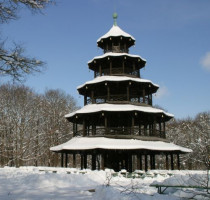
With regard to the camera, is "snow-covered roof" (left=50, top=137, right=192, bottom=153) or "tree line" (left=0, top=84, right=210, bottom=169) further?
"tree line" (left=0, top=84, right=210, bottom=169)

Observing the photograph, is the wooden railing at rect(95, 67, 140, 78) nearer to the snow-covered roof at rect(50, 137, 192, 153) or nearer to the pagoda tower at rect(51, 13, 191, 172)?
the pagoda tower at rect(51, 13, 191, 172)

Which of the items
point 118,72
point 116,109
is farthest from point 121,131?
point 118,72

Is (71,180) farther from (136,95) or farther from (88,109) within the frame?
(136,95)

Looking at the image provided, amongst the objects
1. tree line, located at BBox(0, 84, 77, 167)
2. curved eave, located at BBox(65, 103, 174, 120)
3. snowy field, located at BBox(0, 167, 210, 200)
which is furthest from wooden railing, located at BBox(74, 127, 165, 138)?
tree line, located at BBox(0, 84, 77, 167)

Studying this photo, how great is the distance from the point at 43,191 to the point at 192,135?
43.2 m

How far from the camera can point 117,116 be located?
26719 mm

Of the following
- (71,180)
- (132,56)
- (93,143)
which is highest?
(132,56)

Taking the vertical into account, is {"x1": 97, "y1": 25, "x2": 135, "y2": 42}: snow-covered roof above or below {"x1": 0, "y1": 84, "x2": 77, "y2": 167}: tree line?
above

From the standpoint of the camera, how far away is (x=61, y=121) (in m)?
41.5

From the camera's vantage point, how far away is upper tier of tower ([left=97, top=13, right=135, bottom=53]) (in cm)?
2896

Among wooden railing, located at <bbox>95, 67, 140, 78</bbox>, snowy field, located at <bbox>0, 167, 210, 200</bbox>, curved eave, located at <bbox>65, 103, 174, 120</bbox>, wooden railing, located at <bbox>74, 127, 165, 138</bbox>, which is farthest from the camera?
wooden railing, located at <bbox>95, 67, 140, 78</bbox>

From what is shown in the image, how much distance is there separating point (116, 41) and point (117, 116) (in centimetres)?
834

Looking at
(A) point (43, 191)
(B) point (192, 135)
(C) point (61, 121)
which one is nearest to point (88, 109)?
(A) point (43, 191)

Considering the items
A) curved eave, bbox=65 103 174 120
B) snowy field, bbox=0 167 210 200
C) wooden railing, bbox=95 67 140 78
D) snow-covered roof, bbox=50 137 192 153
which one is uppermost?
wooden railing, bbox=95 67 140 78
